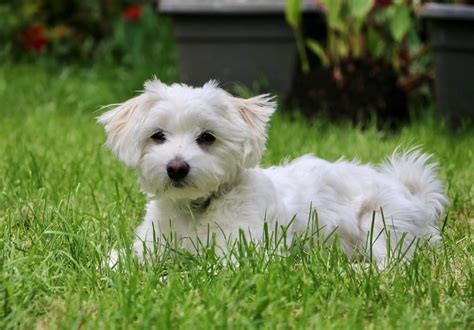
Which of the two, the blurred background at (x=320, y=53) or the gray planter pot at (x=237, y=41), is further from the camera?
the gray planter pot at (x=237, y=41)

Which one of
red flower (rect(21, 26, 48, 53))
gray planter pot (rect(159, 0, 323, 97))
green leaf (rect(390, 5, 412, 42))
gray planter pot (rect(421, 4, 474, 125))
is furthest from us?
red flower (rect(21, 26, 48, 53))

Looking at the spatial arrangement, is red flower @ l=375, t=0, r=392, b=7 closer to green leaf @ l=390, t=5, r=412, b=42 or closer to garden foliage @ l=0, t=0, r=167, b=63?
green leaf @ l=390, t=5, r=412, b=42

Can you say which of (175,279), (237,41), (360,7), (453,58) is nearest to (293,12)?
(360,7)

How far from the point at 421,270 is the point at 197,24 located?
15.5 ft

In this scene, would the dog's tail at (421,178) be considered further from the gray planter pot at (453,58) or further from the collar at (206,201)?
the gray planter pot at (453,58)

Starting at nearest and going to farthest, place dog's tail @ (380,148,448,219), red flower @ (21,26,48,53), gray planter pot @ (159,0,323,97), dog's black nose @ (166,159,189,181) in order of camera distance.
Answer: dog's black nose @ (166,159,189,181)
dog's tail @ (380,148,448,219)
gray planter pot @ (159,0,323,97)
red flower @ (21,26,48,53)

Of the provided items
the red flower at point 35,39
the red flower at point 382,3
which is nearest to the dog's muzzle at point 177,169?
the red flower at point 382,3

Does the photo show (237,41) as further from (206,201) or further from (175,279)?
(175,279)

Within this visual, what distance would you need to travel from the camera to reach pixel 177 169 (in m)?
3.32

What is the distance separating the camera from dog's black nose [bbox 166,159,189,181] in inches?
131

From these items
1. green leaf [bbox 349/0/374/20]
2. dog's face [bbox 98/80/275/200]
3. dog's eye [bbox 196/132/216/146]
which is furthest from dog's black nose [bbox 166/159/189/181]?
green leaf [bbox 349/0/374/20]

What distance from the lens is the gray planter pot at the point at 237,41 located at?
730 cm

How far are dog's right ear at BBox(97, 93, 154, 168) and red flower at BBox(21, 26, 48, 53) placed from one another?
21.3 feet

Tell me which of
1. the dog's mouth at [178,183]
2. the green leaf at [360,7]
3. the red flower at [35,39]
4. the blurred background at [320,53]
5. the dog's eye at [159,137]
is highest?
the dog's eye at [159,137]
